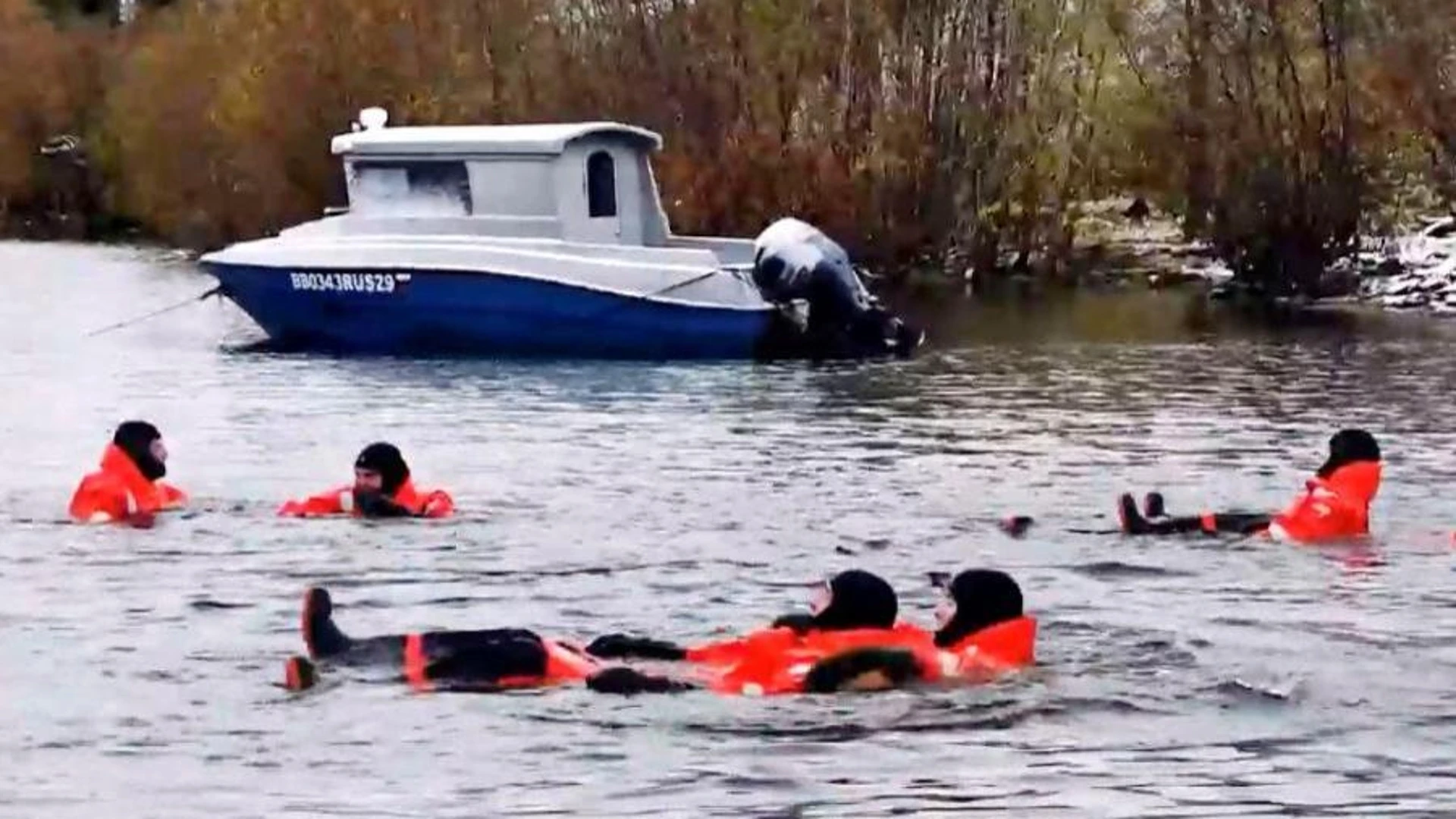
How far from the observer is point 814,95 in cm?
5431

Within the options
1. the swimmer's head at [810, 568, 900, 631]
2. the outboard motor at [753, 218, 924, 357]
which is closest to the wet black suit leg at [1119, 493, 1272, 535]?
the swimmer's head at [810, 568, 900, 631]

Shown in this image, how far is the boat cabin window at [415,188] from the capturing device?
36781 mm

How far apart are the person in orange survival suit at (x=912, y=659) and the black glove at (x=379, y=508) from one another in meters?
6.11

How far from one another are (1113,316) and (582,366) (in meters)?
13.7

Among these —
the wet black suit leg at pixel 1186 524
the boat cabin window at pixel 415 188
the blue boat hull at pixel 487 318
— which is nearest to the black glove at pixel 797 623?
the wet black suit leg at pixel 1186 524

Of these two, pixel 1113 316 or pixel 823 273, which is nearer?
pixel 823 273

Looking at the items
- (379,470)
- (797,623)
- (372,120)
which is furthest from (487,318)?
(797,623)

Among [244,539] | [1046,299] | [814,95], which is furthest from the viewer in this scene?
[814,95]

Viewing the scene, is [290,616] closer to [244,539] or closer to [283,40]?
[244,539]

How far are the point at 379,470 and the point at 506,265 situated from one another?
1530cm

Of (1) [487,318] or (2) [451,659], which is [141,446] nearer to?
(2) [451,659]

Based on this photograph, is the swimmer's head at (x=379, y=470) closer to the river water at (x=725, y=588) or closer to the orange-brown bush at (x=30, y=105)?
the river water at (x=725, y=588)

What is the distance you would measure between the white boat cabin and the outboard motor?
2873 mm

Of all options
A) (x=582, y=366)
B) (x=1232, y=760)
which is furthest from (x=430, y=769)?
(x=582, y=366)
